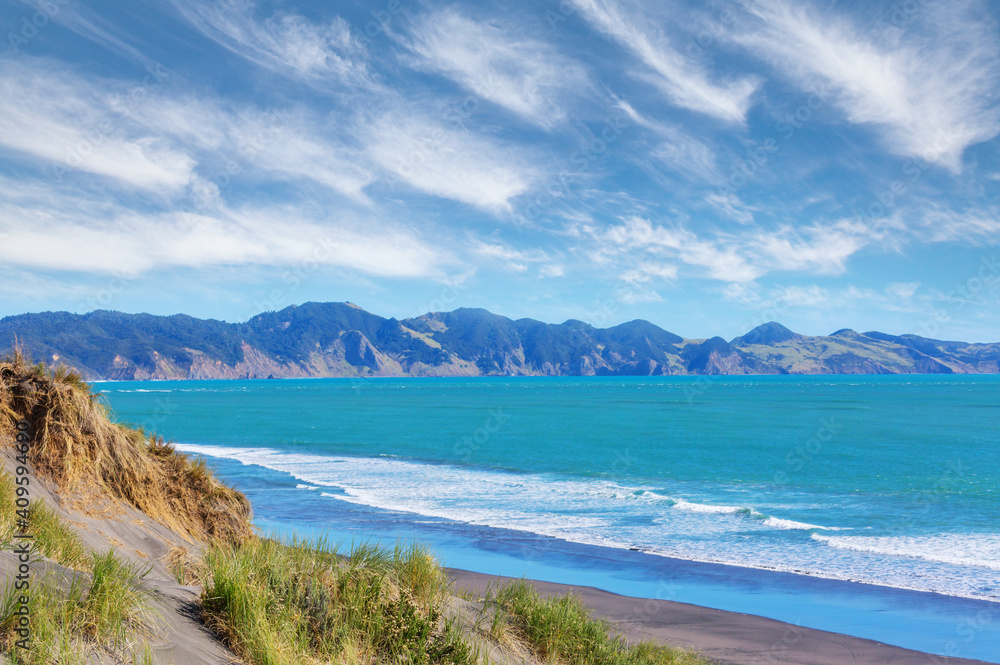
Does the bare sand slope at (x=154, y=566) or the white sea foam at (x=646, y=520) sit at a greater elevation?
the bare sand slope at (x=154, y=566)

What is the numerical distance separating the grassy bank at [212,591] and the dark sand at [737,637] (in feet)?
9.14

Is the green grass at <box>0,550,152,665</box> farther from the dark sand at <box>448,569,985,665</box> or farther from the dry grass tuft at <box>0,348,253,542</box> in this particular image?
the dark sand at <box>448,569,985,665</box>

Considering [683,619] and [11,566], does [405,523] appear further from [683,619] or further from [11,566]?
[11,566]

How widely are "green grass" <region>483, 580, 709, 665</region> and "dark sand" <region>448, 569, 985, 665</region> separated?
2020 millimetres

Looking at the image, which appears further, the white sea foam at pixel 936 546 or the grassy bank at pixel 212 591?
the white sea foam at pixel 936 546

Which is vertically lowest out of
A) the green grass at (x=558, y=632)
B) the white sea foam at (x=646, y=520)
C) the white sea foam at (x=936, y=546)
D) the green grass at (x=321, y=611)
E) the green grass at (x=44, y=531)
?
the white sea foam at (x=646, y=520)

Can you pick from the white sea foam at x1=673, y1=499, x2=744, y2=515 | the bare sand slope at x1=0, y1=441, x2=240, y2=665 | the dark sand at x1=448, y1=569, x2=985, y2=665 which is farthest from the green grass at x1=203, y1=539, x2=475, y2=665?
the white sea foam at x1=673, y1=499, x2=744, y2=515

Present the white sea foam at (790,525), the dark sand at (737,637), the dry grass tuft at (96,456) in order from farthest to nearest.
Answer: the white sea foam at (790,525), the dark sand at (737,637), the dry grass tuft at (96,456)

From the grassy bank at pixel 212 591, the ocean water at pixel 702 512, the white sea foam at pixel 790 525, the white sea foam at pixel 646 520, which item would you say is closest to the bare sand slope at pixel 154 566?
the grassy bank at pixel 212 591

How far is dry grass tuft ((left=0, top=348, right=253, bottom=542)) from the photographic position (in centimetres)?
870

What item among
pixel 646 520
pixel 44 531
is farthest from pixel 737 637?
pixel 44 531

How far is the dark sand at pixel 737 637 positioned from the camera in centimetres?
1060

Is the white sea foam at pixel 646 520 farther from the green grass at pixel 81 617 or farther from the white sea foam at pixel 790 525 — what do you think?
the green grass at pixel 81 617

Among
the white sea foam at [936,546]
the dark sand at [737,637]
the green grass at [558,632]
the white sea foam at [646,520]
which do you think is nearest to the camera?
the green grass at [558,632]
